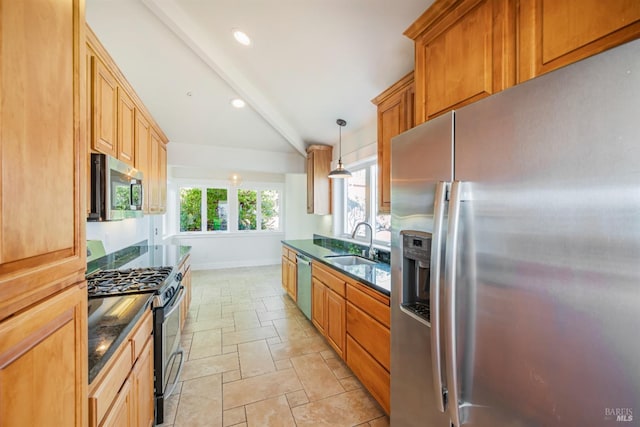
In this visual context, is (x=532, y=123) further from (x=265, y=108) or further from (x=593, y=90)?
(x=265, y=108)

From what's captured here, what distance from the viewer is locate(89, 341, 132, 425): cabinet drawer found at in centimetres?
90

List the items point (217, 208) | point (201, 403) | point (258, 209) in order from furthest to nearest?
point (258, 209) → point (217, 208) → point (201, 403)

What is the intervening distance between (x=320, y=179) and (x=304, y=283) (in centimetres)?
188

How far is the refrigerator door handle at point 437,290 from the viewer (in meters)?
1.04

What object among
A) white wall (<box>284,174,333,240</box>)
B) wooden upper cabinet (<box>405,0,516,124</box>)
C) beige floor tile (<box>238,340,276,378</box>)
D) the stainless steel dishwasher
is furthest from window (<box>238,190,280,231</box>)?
wooden upper cabinet (<box>405,0,516,124</box>)

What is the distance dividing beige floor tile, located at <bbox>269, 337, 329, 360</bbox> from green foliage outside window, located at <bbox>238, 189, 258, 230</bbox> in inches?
172

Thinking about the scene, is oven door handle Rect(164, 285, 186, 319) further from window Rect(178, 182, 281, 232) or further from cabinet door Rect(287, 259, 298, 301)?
window Rect(178, 182, 281, 232)

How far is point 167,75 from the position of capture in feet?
10.2

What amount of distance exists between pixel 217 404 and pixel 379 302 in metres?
1.45

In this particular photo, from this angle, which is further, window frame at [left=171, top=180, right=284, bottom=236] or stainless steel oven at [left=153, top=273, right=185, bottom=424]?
window frame at [left=171, top=180, right=284, bottom=236]

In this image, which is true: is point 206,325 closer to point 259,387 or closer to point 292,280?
point 292,280

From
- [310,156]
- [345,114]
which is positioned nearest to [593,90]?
[345,114]

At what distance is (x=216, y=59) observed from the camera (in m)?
2.83

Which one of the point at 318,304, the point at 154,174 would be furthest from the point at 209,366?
the point at 154,174
